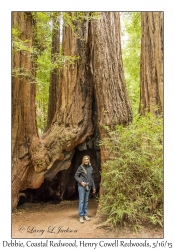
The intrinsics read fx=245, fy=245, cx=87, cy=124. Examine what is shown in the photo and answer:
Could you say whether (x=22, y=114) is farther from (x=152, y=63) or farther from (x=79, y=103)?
(x=152, y=63)

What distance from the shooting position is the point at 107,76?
6.08 meters

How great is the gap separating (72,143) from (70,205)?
2150 mm

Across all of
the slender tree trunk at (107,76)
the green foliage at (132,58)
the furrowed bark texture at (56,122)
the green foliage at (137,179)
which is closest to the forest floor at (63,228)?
the green foliage at (137,179)

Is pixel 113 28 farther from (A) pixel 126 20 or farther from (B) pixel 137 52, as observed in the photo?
(B) pixel 137 52

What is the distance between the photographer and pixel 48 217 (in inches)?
238

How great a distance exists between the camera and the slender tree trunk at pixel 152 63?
606 cm

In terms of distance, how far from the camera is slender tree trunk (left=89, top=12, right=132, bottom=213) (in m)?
5.97

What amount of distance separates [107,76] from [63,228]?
362 centimetres

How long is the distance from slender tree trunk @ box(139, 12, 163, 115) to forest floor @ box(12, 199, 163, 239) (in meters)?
2.78

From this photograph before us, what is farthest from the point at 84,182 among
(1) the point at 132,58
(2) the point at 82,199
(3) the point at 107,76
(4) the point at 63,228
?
(1) the point at 132,58

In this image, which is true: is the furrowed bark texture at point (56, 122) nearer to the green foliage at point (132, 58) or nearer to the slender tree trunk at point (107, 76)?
the slender tree trunk at point (107, 76)

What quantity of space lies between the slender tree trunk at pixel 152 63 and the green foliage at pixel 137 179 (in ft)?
4.15

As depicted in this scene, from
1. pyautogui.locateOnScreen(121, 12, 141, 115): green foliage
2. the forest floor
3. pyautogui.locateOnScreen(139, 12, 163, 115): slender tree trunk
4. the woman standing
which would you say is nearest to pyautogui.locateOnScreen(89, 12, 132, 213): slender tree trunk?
pyautogui.locateOnScreen(139, 12, 163, 115): slender tree trunk

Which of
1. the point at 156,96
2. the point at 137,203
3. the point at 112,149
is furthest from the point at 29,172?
the point at 156,96
